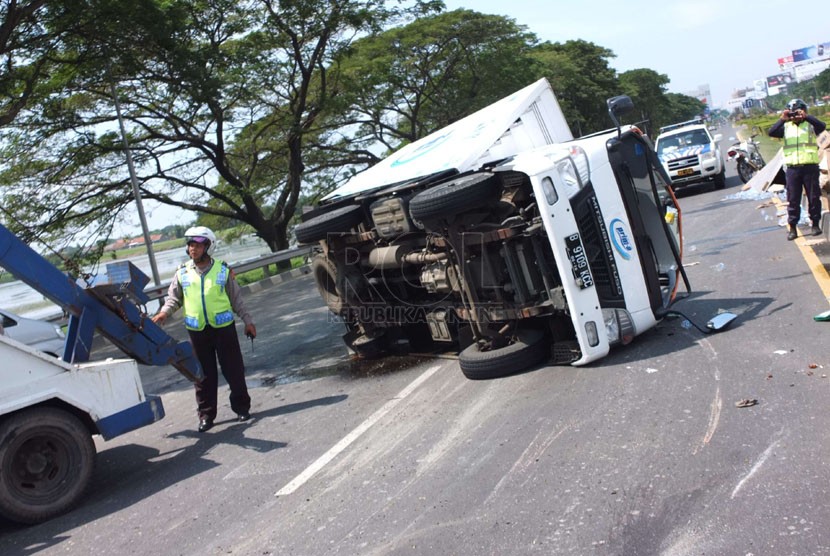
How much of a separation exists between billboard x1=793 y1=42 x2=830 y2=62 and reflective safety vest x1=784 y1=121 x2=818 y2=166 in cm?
21414

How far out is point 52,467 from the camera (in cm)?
568

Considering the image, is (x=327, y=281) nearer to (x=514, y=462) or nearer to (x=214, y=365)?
(x=214, y=365)

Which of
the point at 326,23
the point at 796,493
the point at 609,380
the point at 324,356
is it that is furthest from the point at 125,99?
the point at 796,493

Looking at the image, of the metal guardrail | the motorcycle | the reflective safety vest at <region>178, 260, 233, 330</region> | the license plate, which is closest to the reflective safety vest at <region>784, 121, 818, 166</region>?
the license plate

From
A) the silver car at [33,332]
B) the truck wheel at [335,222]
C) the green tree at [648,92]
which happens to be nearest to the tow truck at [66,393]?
the truck wheel at [335,222]

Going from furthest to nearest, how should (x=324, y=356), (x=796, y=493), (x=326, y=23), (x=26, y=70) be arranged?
(x=326, y=23) → (x=26, y=70) → (x=324, y=356) → (x=796, y=493)

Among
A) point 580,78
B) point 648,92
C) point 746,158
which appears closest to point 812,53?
point 648,92

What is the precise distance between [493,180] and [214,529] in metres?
3.47

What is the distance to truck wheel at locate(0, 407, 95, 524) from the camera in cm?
536

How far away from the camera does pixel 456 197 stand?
6418 millimetres

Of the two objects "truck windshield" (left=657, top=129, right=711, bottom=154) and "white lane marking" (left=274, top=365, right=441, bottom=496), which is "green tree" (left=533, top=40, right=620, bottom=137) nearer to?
"truck windshield" (left=657, top=129, right=711, bottom=154)

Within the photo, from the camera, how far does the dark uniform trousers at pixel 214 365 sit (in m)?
7.10

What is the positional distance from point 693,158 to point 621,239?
15835 millimetres

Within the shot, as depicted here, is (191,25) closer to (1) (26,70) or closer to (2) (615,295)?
(1) (26,70)
